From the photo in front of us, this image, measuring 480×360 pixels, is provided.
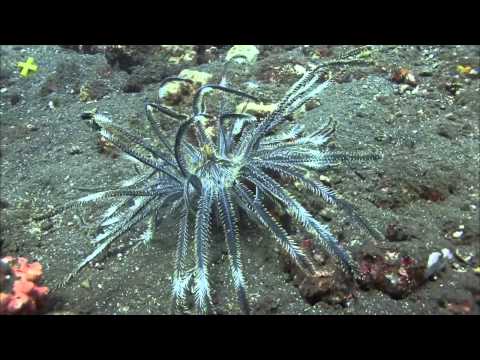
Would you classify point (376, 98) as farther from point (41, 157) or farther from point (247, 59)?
point (41, 157)

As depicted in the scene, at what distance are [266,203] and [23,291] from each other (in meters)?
2.22

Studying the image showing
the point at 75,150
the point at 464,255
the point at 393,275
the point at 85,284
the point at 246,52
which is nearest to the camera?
the point at 393,275

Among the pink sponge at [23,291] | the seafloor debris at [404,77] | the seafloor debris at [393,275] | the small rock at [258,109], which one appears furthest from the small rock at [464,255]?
the pink sponge at [23,291]

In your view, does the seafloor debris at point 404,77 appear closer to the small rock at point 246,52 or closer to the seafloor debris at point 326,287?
the small rock at point 246,52

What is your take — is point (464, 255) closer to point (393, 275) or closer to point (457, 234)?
point (457, 234)

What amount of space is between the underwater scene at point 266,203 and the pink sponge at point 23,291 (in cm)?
1

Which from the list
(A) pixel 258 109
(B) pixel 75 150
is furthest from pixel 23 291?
(A) pixel 258 109

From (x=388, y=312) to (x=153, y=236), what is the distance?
2172 mm

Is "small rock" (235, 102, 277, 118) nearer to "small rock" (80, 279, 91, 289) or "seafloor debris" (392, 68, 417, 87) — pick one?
"seafloor debris" (392, 68, 417, 87)

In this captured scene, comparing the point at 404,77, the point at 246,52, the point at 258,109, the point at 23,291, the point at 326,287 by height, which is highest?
the point at 246,52

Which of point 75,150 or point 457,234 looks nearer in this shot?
point 457,234

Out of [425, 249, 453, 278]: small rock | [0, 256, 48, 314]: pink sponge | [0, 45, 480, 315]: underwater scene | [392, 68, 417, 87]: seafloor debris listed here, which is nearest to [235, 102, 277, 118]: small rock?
[0, 45, 480, 315]: underwater scene

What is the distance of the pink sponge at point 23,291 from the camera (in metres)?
3.29

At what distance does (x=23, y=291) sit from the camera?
3381 millimetres
